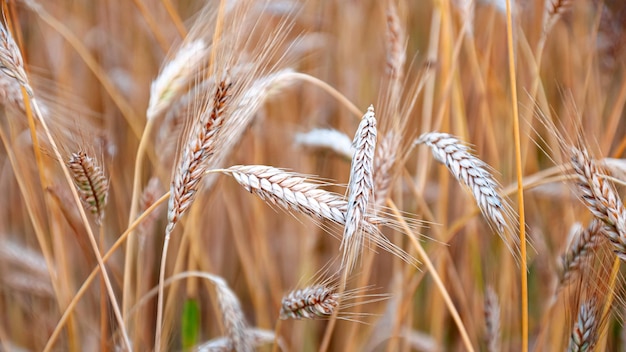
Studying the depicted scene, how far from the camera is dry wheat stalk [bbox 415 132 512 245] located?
691 millimetres

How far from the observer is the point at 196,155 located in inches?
26.7

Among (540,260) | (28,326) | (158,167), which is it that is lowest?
(28,326)

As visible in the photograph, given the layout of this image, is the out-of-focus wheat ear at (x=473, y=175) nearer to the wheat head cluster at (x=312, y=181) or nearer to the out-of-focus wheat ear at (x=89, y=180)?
the wheat head cluster at (x=312, y=181)

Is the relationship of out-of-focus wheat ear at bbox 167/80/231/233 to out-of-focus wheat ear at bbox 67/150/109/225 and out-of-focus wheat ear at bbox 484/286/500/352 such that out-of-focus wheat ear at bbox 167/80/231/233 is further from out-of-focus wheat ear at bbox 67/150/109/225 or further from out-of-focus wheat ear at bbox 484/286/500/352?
out-of-focus wheat ear at bbox 484/286/500/352

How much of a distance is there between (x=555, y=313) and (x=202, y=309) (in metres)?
0.83

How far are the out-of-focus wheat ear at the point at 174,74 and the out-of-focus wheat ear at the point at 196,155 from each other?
0.18 meters

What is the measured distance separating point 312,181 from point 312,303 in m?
0.17

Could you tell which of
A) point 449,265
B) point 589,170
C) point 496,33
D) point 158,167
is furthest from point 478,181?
point 496,33

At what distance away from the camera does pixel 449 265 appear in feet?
3.69

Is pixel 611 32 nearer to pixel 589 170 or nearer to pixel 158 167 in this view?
pixel 589 170

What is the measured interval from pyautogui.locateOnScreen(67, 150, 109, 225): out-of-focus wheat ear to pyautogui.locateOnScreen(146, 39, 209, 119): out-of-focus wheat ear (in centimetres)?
15

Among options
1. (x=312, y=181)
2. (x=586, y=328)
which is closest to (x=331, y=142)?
(x=312, y=181)

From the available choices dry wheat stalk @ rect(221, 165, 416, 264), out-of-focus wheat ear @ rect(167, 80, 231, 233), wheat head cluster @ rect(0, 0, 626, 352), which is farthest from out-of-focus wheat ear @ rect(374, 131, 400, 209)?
out-of-focus wheat ear @ rect(167, 80, 231, 233)

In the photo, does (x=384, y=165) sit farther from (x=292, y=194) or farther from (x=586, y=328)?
(x=586, y=328)
